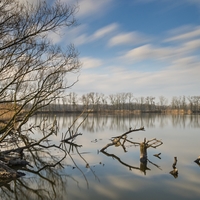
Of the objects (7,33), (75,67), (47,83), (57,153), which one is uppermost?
(7,33)

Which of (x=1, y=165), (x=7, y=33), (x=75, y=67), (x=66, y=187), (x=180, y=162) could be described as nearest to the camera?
(x=7, y=33)

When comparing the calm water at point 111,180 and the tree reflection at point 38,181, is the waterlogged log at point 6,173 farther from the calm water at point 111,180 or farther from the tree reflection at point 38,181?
the calm water at point 111,180

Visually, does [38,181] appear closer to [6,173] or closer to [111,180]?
[6,173]

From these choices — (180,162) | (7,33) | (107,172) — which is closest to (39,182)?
(107,172)

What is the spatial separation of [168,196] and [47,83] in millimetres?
5466

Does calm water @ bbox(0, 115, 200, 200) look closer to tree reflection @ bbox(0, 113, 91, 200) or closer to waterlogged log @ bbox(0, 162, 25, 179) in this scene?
tree reflection @ bbox(0, 113, 91, 200)

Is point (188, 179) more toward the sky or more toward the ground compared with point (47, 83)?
more toward the ground

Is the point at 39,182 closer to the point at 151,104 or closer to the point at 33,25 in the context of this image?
the point at 33,25

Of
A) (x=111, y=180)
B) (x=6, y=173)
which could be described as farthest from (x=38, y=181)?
(x=111, y=180)

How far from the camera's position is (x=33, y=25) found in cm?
721

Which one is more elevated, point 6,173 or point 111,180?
point 6,173

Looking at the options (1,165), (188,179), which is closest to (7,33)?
(1,165)

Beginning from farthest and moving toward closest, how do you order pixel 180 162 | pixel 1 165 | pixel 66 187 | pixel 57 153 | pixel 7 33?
pixel 57 153, pixel 180 162, pixel 1 165, pixel 66 187, pixel 7 33

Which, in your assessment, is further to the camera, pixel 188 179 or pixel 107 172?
pixel 107 172
